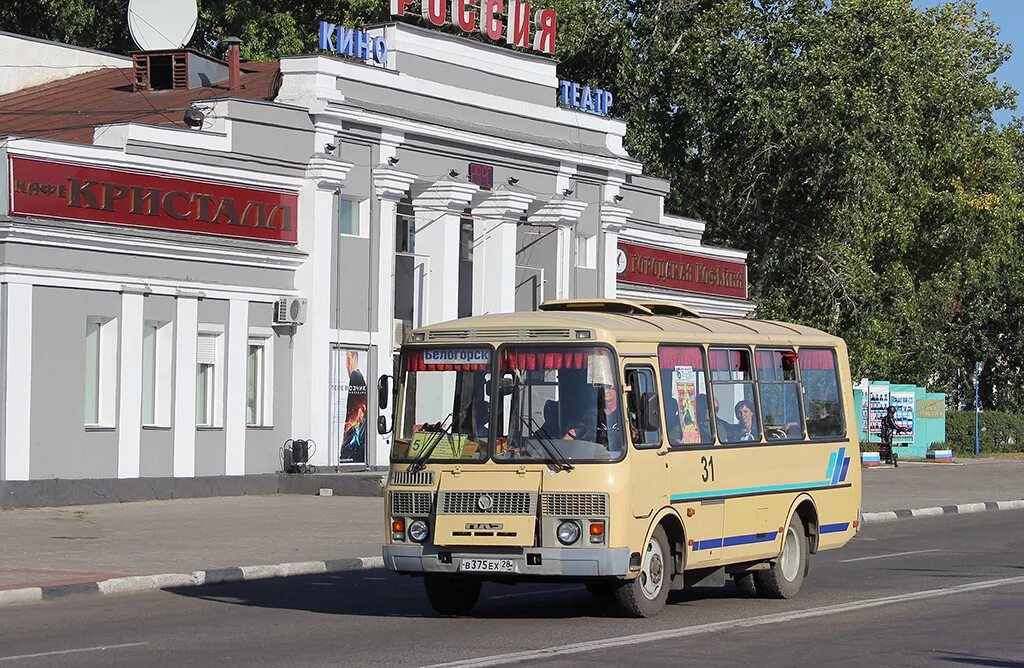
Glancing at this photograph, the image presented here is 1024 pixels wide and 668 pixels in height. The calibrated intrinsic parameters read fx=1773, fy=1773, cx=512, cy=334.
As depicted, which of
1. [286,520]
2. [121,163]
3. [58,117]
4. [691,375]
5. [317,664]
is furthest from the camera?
[58,117]

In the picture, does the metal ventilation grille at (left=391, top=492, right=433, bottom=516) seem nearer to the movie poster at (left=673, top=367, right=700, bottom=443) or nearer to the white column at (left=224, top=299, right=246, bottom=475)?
the movie poster at (left=673, top=367, right=700, bottom=443)

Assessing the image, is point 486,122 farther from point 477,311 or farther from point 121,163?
point 121,163

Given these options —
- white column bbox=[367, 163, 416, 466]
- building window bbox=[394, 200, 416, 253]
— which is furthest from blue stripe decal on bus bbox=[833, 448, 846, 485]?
building window bbox=[394, 200, 416, 253]

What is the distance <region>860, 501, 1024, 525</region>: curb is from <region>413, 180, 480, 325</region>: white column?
10.3 meters

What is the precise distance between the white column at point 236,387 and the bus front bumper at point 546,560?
18126mm

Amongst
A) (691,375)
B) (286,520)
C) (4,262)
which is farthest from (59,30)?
(691,375)

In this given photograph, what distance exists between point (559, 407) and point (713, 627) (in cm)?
221

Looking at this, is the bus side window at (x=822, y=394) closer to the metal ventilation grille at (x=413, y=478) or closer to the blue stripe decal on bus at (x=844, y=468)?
the blue stripe decal on bus at (x=844, y=468)

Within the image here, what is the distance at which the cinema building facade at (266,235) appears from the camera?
94.6ft

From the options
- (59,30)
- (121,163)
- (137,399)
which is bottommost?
(137,399)

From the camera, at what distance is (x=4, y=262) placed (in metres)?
28.0

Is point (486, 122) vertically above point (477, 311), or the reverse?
point (486, 122)

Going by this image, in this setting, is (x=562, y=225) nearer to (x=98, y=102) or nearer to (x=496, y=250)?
(x=496, y=250)

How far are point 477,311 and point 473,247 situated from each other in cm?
138
